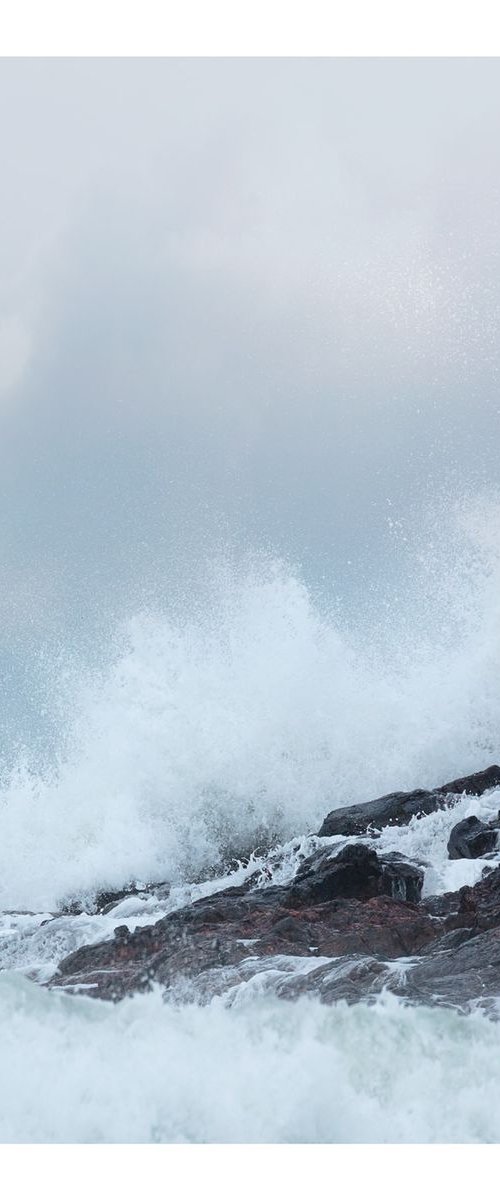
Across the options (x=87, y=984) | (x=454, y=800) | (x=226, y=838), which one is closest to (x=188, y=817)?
(x=226, y=838)

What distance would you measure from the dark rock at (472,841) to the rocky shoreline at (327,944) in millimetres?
322

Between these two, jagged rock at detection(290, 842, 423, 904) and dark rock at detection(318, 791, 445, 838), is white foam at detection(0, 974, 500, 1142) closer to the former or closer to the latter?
jagged rock at detection(290, 842, 423, 904)

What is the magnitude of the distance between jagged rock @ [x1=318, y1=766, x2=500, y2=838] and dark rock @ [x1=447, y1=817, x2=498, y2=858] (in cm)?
171

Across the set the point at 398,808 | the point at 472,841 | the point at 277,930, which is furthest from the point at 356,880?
the point at 398,808

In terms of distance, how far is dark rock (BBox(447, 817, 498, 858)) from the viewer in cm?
1041

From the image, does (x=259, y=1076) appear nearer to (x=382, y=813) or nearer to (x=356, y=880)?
(x=356, y=880)

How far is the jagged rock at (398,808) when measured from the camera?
12672 millimetres

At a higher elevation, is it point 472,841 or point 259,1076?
point 472,841

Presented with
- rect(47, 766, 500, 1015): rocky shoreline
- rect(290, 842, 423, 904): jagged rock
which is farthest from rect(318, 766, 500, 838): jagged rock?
rect(290, 842, 423, 904): jagged rock

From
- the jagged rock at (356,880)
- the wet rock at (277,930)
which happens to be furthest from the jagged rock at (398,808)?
the wet rock at (277,930)

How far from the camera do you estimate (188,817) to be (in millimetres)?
17641

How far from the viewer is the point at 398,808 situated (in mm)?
12906

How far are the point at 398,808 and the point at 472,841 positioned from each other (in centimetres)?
251

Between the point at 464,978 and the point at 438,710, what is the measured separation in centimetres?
1223
